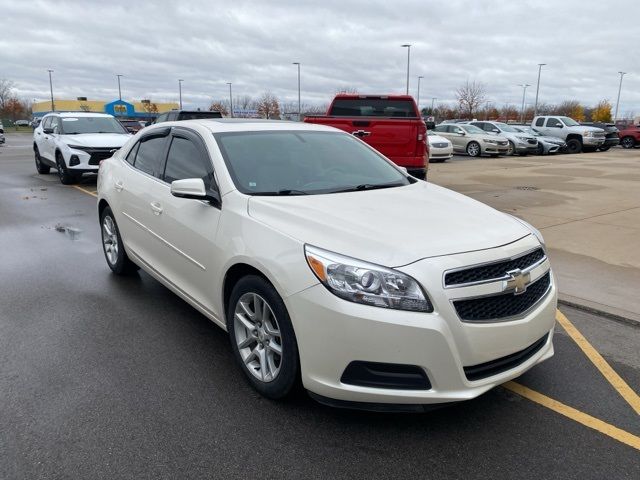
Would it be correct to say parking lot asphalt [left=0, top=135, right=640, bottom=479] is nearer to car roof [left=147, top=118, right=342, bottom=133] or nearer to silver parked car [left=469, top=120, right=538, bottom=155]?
car roof [left=147, top=118, right=342, bottom=133]

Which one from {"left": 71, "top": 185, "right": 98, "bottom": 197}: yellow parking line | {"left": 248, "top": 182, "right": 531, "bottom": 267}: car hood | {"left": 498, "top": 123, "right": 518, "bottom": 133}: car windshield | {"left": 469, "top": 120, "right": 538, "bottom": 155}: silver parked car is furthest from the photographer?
{"left": 498, "top": 123, "right": 518, "bottom": 133}: car windshield

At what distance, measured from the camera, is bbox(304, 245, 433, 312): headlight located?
106 inches

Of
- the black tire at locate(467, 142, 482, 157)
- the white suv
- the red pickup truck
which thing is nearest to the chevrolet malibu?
the red pickup truck

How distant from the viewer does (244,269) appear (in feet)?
11.0

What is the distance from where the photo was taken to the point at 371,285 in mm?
2723

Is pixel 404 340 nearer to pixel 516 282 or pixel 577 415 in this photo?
pixel 516 282

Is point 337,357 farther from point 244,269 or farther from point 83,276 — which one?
point 83,276

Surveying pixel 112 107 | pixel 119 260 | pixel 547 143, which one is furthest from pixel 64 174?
pixel 112 107

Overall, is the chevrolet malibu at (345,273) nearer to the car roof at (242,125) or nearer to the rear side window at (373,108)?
the car roof at (242,125)

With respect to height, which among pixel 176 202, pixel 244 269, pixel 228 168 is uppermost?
pixel 228 168

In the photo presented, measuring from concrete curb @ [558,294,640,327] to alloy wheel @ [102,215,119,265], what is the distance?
14.9 ft

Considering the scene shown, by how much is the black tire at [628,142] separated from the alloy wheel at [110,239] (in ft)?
121

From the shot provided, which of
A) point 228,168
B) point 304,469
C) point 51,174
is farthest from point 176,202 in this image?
point 51,174

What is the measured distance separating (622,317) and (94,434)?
14.2 ft
